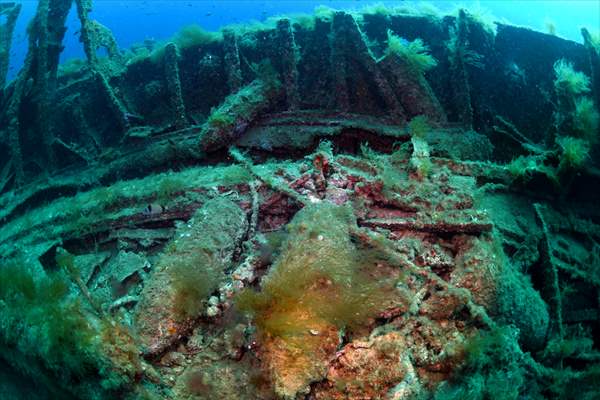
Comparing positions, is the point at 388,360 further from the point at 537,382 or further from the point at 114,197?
the point at 114,197

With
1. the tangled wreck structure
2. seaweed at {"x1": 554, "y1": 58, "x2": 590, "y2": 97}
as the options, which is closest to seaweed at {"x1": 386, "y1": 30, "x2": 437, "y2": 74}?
the tangled wreck structure

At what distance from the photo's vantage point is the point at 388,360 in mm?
2980

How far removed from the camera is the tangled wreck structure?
3061 millimetres

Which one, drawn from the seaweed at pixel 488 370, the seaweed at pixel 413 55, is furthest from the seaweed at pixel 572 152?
the seaweed at pixel 488 370

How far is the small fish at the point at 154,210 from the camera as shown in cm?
495

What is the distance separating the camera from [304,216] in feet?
12.4

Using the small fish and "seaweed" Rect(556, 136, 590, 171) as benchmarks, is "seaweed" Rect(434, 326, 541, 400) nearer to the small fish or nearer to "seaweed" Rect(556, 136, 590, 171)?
"seaweed" Rect(556, 136, 590, 171)

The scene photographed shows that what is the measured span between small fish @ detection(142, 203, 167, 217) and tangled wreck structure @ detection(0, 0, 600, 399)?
39 millimetres

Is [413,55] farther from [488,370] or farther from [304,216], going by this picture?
[488,370]

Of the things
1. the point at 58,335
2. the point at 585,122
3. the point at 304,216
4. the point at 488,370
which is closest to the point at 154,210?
the point at 58,335

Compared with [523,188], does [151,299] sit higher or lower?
lower

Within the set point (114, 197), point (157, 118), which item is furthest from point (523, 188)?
point (157, 118)

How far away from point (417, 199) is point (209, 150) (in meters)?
3.42

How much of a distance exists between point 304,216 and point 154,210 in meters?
2.25
